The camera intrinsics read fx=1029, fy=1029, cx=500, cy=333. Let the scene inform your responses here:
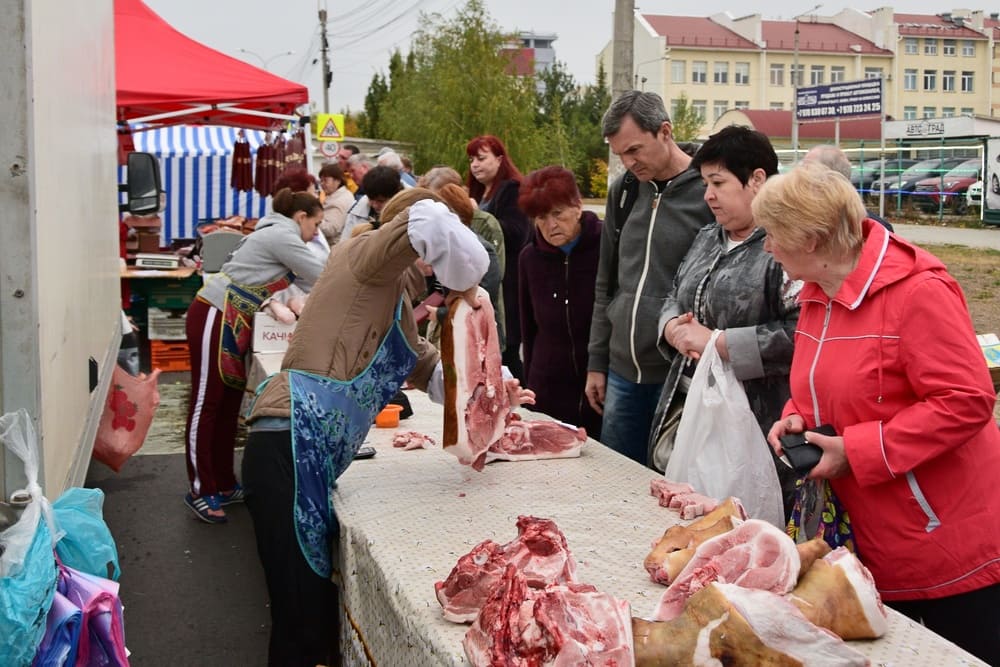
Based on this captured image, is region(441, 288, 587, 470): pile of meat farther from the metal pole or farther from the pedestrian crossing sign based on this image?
the metal pole

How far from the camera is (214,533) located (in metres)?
6.06

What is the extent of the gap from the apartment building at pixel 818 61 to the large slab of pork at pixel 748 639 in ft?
259

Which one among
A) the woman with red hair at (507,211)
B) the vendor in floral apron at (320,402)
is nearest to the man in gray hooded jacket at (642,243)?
the vendor in floral apron at (320,402)

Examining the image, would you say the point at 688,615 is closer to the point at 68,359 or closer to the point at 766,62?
the point at 68,359

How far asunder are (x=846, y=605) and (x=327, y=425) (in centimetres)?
177

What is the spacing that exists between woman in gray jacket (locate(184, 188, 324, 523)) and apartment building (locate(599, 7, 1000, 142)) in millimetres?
75204

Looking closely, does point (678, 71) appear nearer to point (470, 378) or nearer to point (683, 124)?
point (683, 124)

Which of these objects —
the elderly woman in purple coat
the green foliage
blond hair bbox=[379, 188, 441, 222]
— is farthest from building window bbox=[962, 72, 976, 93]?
blond hair bbox=[379, 188, 441, 222]

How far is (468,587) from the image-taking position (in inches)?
98.2

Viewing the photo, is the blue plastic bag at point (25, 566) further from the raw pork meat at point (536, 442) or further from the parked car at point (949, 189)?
the parked car at point (949, 189)

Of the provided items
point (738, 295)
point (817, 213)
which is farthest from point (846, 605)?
point (738, 295)

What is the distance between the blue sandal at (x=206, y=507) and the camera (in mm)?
6227

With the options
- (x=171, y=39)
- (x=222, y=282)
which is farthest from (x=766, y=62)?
(x=222, y=282)

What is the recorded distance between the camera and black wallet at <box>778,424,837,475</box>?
2.72 meters
